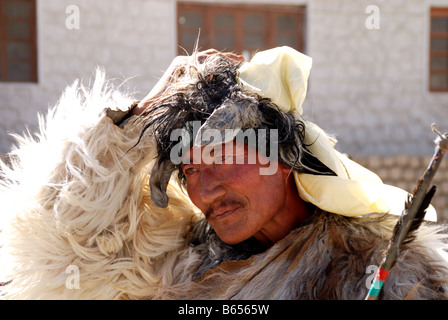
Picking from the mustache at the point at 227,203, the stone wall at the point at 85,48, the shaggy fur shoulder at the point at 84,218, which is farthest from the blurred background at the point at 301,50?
the mustache at the point at 227,203

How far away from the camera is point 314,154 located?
1.48 metres

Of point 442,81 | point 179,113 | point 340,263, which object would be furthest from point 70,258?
point 442,81

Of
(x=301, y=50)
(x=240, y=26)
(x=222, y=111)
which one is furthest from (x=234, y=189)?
(x=301, y=50)

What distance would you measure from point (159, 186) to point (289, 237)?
41 centimetres

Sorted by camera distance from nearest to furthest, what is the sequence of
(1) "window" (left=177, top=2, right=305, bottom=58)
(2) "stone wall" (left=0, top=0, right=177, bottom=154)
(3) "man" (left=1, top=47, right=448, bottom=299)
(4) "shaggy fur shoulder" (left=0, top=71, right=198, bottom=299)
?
1. (3) "man" (left=1, top=47, right=448, bottom=299)
2. (4) "shaggy fur shoulder" (left=0, top=71, right=198, bottom=299)
3. (2) "stone wall" (left=0, top=0, right=177, bottom=154)
4. (1) "window" (left=177, top=2, right=305, bottom=58)

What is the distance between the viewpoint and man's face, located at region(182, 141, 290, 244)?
142 centimetres

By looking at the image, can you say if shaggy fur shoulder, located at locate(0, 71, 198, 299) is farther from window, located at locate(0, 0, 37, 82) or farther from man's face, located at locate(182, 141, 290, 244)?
window, located at locate(0, 0, 37, 82)

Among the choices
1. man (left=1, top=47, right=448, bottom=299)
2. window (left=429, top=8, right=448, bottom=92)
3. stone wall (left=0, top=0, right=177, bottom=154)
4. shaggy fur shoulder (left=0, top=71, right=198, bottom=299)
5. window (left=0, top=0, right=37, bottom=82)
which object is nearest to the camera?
man (left=1, top=47, right=448, bottom=299)

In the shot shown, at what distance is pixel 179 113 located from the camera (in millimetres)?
1434

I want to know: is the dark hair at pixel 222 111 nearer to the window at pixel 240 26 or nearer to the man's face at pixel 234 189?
the man's face at pixel 234 189

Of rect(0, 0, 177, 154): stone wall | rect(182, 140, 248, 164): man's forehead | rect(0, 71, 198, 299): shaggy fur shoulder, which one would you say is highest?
rect(0, 0, 177, 154): stone wall

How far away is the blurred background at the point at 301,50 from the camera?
545 cm

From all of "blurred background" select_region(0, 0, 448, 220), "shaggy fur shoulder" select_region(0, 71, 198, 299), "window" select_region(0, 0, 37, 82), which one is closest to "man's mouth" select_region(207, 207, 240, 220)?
"shaggy fur shoulder" select_region(0, 71, 198, 299)

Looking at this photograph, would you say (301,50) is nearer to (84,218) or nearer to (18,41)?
(18,41)
